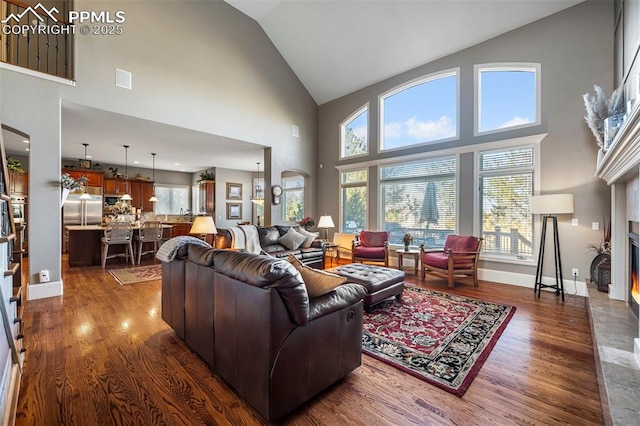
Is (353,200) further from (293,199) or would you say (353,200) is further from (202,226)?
(202,226)

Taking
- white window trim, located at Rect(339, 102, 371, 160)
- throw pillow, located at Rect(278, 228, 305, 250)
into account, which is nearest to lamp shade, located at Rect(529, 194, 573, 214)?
white window trim, located at Rect(339, 102, 371, 160)

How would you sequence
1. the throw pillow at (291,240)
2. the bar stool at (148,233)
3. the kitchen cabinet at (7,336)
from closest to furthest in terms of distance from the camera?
the kitchen cabinet at (7,336), the throw pillow at (291,240), the bar stool at (148,233)

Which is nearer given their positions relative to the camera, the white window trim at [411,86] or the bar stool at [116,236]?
the white window trim at [411,86]

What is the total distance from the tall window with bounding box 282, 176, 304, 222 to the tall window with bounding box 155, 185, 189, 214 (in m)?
4.60

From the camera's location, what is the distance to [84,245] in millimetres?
5996

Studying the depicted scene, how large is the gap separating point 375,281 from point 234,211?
322 inches

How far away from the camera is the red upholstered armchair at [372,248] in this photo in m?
5.49

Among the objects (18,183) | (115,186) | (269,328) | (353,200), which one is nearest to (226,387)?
(269,328)

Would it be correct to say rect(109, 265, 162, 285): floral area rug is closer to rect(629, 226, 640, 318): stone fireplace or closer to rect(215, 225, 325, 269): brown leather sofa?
rect(215, 225, 325, 269): brown leather sofa

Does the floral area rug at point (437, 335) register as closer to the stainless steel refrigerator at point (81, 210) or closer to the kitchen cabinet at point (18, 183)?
the stainless steel refrigerator at point (81, 210)

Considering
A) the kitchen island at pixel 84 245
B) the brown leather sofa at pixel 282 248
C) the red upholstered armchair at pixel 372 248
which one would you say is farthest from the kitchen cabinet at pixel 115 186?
the red upholstered armchair at pixel 372 248

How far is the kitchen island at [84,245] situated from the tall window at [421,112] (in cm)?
678

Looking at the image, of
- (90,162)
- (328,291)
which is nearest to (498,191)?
(328,291)

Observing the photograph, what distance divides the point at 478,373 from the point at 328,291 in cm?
139
